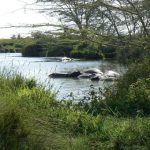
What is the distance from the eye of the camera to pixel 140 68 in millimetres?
11711

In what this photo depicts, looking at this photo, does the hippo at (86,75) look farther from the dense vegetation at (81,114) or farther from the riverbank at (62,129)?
the riverbank at (62,129)

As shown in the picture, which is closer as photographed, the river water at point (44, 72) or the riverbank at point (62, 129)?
the riverbank at point (62, 129)

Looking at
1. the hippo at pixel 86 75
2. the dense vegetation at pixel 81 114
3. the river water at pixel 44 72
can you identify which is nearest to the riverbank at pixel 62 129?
the dense vegetation at pixel 81 114

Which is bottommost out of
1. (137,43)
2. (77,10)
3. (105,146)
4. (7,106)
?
(105,146)

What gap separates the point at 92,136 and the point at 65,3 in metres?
1.85

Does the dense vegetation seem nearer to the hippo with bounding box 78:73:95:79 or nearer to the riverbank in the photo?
the riverbank

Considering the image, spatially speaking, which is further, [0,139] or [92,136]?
[92,136]

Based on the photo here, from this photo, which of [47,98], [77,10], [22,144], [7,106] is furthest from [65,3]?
[47,98]

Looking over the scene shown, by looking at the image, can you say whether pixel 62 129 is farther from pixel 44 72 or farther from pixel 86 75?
pixel 86 75

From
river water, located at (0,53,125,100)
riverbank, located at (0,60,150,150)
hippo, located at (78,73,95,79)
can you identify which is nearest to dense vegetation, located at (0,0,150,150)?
riverbank, located at (0,60,150,150)

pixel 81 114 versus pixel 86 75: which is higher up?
pixel 81 114

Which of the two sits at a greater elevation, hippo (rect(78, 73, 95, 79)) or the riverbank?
the riverbank

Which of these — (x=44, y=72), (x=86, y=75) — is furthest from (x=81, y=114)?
(x=86, y=75)

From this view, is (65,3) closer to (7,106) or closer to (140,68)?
(7,106)
